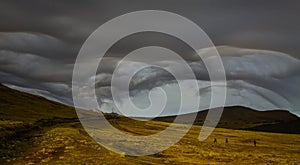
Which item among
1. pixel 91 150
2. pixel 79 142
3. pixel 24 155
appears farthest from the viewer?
pixel 79 142

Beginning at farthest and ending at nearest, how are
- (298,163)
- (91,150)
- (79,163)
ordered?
(298,163) → (91,150) → (79,163)

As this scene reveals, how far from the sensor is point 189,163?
57.7 meters

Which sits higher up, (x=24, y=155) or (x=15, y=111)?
(x=15, y=111)

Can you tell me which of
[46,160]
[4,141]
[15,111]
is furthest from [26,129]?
[15,111]

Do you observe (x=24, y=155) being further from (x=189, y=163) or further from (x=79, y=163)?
(x=189, y=163)

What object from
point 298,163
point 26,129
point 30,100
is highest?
point 30,100

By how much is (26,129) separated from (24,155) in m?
35.3

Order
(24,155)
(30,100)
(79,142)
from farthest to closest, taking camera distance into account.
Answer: (30,100)
(79,142)
(24,155)

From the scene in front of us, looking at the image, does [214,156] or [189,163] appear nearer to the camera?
[189,163]

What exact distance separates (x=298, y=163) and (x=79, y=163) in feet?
158

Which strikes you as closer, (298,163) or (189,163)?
(189,163)

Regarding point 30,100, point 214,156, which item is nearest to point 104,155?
point 214,156

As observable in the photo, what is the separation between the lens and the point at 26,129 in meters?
80.9

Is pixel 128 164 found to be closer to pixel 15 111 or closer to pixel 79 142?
pixel 79 142
